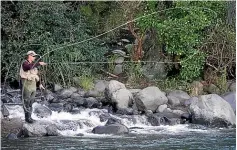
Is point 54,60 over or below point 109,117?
over

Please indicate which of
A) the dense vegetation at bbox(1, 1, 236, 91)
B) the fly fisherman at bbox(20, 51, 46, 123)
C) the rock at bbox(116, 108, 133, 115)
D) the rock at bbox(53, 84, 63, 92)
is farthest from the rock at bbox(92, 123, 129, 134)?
the dense vegetation at bbox(1, 1, 236, 91)

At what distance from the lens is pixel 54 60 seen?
14445 millimetres

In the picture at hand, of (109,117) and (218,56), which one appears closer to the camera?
(109,117)

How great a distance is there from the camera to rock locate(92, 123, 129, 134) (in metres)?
10.7

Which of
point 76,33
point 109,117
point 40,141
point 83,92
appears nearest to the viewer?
point 40,141

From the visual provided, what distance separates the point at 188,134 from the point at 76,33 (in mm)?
5351

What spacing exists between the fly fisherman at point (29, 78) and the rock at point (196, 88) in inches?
195

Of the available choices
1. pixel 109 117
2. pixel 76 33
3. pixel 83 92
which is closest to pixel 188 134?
pixel 109 117

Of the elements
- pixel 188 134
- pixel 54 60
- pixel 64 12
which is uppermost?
pixel 64 12

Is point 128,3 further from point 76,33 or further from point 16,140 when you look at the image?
point 16,140

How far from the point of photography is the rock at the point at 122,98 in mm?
12961

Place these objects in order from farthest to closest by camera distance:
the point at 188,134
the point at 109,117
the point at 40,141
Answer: the point at 109,117
the point at 188,134
the point at 40,141

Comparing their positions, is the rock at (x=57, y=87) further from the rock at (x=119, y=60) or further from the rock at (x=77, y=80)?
the rock at (x=119, y=60)

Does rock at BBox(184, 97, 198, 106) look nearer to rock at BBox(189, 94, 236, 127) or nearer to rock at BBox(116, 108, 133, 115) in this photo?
rock at BBox(189, 94, 236, 127)
